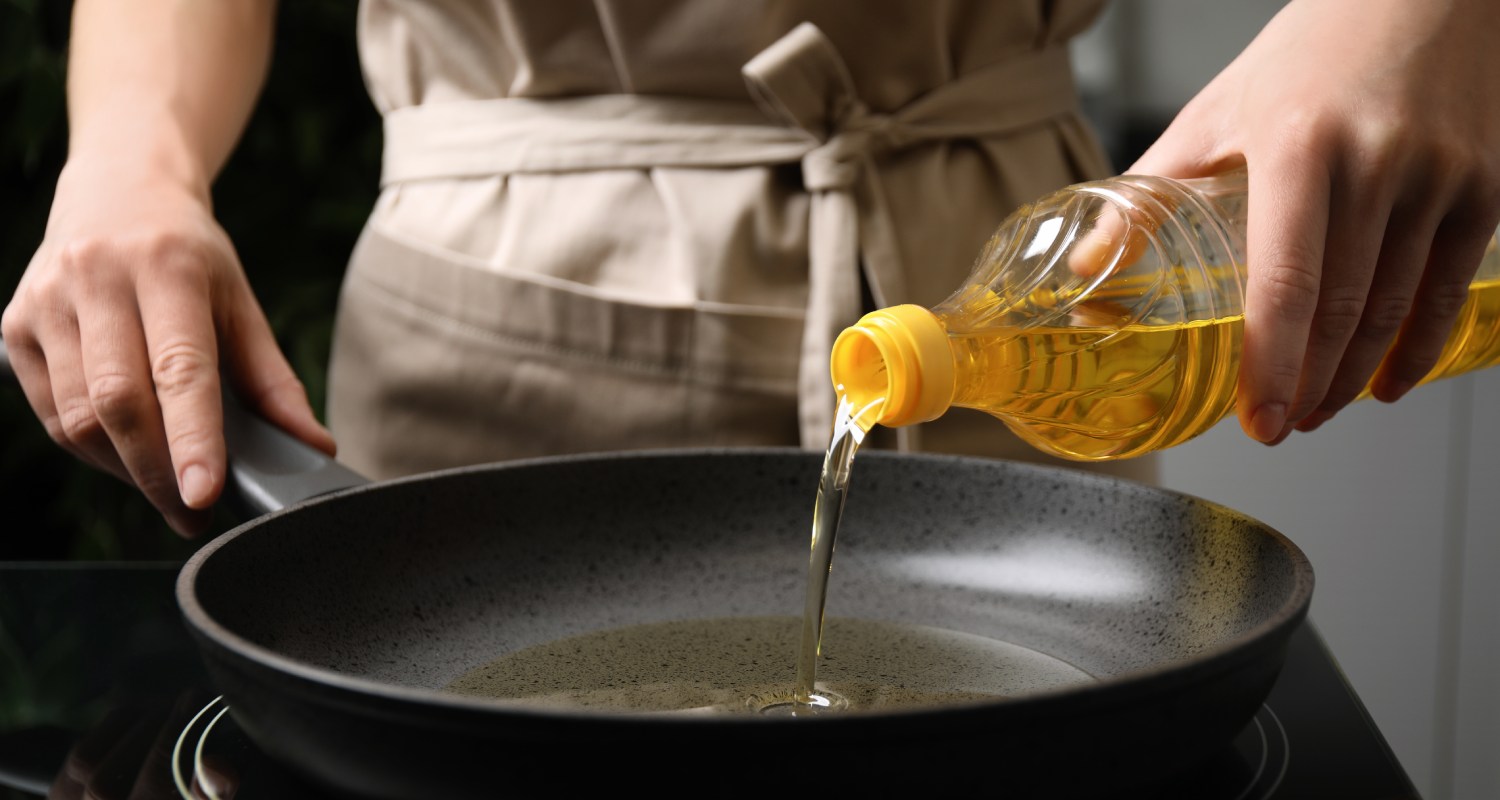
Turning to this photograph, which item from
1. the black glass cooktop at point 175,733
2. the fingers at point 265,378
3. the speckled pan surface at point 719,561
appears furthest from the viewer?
the fingers at point 265,378

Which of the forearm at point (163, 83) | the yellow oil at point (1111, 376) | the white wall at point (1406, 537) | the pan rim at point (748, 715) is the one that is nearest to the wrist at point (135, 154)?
the forearm at point (163, 83)

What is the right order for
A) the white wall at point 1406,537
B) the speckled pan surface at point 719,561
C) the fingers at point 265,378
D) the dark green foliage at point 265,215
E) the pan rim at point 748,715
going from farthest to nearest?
the dark green foliage at point 265,215, the white wall at point 1406,537, the fingers at point 265,378, the speckled pan surface at point 719,561, the pan rim at point 748,715

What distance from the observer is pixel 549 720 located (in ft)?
1.07

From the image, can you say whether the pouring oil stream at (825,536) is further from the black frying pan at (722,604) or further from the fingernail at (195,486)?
the fingernail at (195,486)

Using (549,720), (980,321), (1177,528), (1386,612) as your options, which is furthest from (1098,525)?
(1386,612)

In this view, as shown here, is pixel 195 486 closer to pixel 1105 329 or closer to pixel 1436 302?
pixel 1105 329

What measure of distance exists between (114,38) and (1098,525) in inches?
24.1

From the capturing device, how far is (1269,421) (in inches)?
19.2

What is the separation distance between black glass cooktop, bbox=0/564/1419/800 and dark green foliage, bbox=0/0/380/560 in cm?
97

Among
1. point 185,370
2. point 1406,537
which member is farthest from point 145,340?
point 1406,537

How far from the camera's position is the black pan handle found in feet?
1.99

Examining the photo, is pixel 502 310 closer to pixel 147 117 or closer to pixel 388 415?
pixel 388 415

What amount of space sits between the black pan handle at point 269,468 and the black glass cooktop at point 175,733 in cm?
7

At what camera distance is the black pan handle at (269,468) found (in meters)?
0.61
